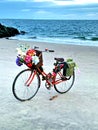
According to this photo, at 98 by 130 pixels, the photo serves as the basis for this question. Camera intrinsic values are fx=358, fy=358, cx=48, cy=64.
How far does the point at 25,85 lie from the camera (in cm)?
743

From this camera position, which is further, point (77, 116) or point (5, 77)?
point (5, 77)

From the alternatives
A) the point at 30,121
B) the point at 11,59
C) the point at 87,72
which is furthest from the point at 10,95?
the point at 11,59

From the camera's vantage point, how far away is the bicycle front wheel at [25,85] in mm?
7188

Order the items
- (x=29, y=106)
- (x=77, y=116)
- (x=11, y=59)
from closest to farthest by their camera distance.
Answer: (x=77, y=116) < (x=29, y=106) < (x=11, y=59)

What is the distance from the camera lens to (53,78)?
7.61 meters

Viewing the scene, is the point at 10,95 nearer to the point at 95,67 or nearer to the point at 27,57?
the point at 27,57

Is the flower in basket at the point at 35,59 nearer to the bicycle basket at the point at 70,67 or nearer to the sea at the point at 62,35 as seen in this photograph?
the bicycle basket at the point at 70,67

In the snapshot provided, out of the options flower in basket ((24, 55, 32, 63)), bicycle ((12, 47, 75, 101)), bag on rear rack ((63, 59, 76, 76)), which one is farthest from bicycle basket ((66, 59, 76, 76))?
flower in basket ((24, 55, 32, 63))

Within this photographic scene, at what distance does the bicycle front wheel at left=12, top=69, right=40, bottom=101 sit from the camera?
719 cm

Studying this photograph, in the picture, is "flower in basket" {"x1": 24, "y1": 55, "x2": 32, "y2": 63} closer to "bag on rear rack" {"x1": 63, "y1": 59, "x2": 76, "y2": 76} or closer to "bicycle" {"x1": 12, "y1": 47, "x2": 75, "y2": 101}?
"bicycle" {"x1": 12, "y1": 47, "x2": 75, "y2": 101}

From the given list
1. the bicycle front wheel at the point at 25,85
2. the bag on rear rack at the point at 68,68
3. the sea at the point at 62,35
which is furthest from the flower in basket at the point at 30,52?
the sea at the point at 62,35

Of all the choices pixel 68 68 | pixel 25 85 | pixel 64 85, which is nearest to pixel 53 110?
pixel 25 85

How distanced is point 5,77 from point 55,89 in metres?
2.35

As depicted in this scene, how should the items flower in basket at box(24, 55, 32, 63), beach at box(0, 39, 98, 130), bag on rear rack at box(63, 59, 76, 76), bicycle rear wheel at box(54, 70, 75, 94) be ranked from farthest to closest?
bicycle rear wheel at box(54, 70, 75, 94), bag on rear rack at box(63, 59, 76, 76), flower in basket at box(24, 55, 32, 63), beach at box(0, 39, 98, 130)
